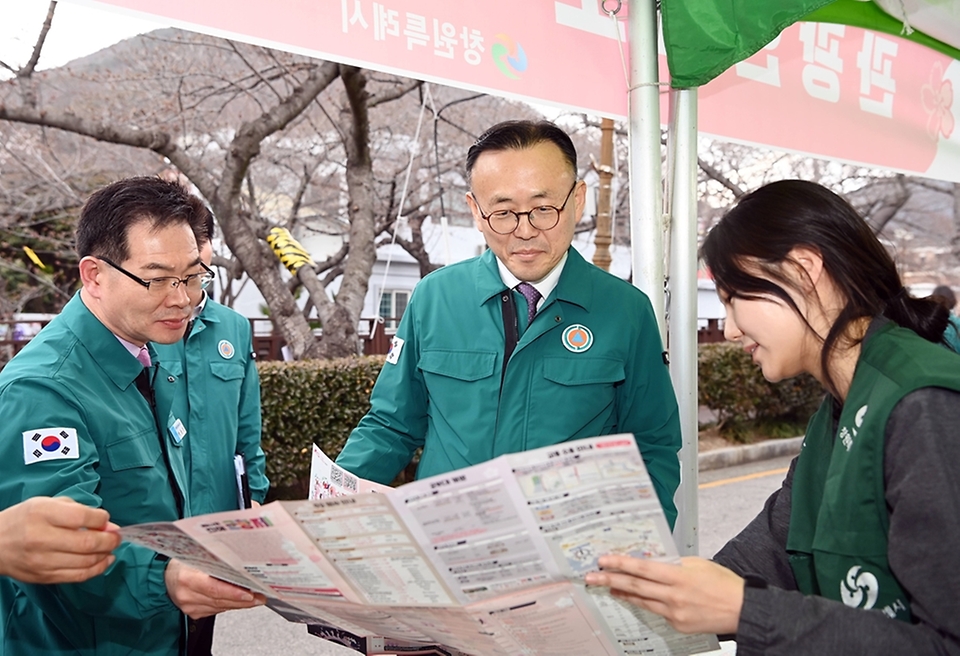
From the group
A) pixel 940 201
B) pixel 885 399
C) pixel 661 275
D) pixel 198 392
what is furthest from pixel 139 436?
pixel 940 201

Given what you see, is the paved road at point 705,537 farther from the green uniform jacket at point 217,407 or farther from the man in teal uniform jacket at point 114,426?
the man in teal uniform jacket at point 114,426

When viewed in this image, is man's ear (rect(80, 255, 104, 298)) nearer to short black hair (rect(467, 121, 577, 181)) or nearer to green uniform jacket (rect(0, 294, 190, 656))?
green uniform jacket (rect(0, 294, 190, 656))

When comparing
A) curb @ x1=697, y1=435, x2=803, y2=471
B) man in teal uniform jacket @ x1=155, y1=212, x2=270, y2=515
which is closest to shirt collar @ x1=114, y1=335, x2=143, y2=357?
man in teal uniform jacket @ x1=155, y1=212, x2=270, y2=515

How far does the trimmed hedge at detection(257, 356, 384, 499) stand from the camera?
5.48 m

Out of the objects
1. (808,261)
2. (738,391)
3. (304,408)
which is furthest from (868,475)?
(738,391)

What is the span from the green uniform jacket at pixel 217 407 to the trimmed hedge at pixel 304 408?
270cm

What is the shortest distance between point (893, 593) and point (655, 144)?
174 cm

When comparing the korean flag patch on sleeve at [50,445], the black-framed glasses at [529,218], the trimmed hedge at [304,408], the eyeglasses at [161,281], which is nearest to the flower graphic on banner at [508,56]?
the black-framed glasses at [529,218]

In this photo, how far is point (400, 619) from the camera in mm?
1269

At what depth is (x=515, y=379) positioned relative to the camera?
1979 millimetres

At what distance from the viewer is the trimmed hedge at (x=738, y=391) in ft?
26.5

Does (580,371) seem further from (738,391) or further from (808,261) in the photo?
(738,391)

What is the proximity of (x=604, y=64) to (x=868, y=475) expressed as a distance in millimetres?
1964

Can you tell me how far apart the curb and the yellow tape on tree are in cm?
437
